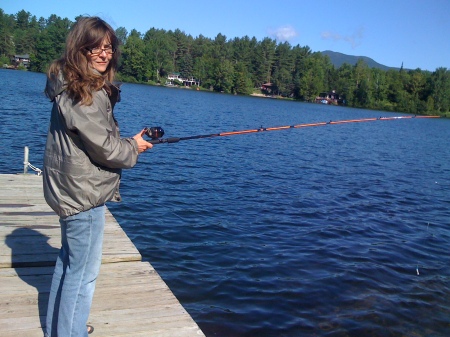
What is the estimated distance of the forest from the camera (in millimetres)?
101812

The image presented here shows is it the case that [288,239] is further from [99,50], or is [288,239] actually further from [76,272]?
[99,50]

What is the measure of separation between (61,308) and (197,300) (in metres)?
3.58

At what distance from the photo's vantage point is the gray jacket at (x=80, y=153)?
8.79 ft

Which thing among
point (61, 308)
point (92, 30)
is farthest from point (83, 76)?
point (61, 308)

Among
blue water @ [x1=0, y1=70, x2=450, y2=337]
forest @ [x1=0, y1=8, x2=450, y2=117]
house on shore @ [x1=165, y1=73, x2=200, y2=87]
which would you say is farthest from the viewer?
house on shore @ [x1=165, y1=73, x2=200, y2=87]

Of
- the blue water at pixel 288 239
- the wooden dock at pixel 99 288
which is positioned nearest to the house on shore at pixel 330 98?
the blue water at pixel 288 239

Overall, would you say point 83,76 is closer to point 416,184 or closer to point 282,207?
point 282,207

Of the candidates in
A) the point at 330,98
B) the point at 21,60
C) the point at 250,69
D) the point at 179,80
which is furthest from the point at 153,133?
the point at 250,69

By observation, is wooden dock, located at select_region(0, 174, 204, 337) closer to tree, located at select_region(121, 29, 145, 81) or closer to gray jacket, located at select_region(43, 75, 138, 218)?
gray jacket, located at select_region(43, 75, 138, 218)

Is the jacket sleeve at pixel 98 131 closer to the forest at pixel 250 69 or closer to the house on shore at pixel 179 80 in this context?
the forest at pixel 250 69

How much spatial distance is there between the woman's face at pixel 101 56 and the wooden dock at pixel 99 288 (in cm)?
201

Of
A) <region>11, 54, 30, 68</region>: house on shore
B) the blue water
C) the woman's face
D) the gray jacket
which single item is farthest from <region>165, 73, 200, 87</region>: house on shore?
the gray jacket

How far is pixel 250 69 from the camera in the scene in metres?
128

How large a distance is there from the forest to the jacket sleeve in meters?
95.0
